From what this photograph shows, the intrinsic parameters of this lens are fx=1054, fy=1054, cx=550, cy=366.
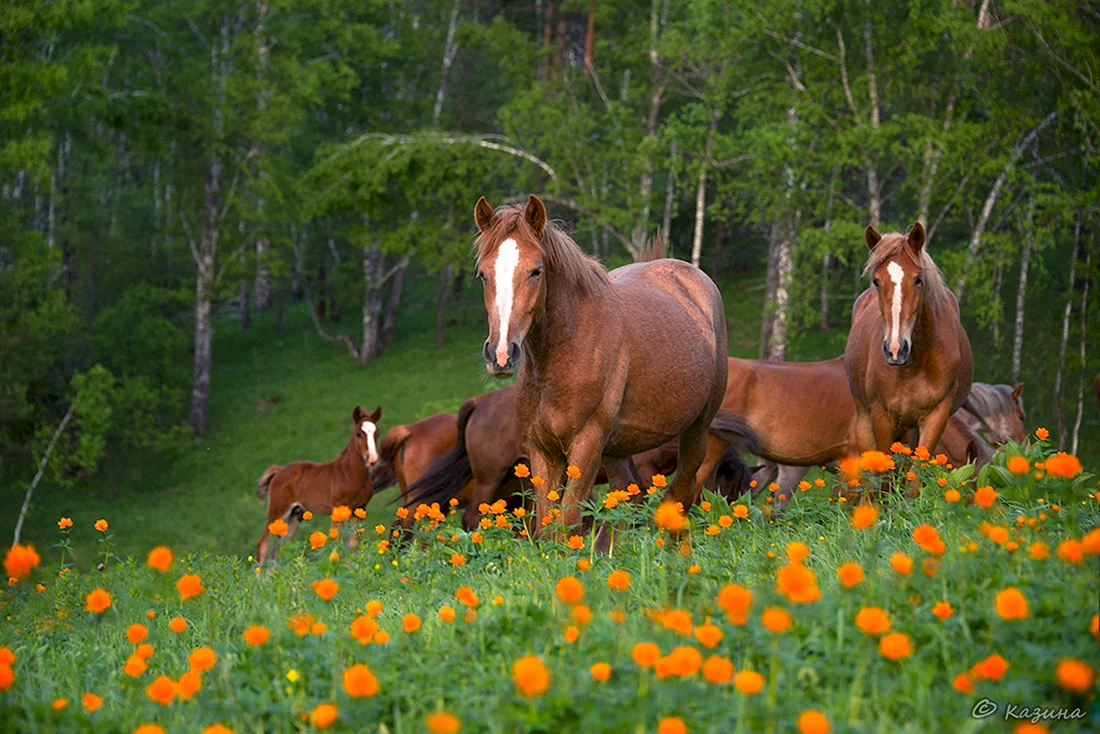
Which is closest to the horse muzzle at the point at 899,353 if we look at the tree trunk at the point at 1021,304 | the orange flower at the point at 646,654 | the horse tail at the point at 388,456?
the orange flower at the point at 646,654

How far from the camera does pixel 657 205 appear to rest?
24797 mm

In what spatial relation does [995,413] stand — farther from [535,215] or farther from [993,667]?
[993,667]

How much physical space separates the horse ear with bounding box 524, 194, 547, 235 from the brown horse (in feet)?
9.26

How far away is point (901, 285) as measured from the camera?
7.19 meters

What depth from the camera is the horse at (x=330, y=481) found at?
13172 millimetres

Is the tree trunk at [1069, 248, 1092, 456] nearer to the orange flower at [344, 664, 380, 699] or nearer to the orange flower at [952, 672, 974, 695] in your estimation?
the orange flower at [952, 672, 974, 695]

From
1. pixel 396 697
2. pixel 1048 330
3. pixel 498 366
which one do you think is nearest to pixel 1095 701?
pixel 396 697

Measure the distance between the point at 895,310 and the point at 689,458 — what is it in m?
1.72

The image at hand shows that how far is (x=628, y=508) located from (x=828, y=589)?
1.38 meters

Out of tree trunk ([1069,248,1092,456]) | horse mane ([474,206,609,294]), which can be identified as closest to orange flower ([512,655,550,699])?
horse mane ([474,206,609,294])

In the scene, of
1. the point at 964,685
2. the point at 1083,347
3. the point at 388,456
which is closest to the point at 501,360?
the point at 964,685

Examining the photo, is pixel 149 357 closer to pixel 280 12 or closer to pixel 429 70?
pixel 280 12

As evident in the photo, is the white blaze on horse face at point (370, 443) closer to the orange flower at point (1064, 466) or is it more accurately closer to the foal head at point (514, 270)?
the foal head at point (514, 270)

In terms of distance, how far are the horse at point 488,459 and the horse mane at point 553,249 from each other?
3.67 meters
